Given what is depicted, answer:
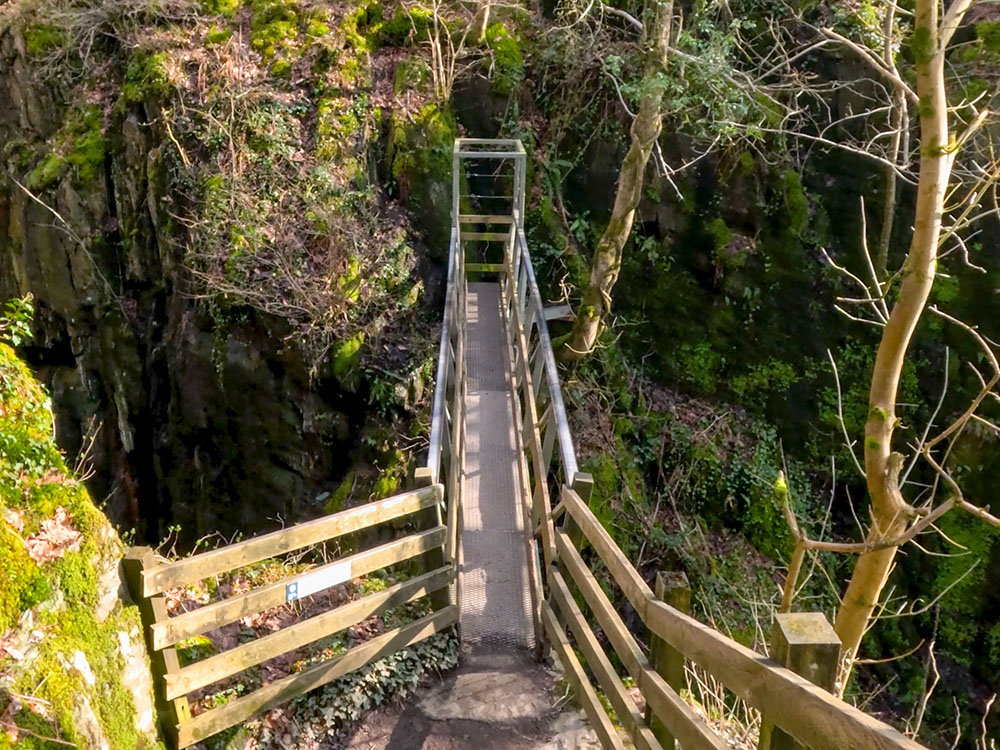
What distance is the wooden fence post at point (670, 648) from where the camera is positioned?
2.90 m

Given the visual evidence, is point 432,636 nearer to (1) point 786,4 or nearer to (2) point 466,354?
(2) point 466,354

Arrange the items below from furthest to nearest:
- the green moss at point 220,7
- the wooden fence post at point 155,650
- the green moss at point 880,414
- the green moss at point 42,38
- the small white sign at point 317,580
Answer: the green moss at point 42,38
the green moss at point 220,7
the green moss at point 880,414
the small white sign at point 317,580
the wooden fence post at point 155,650

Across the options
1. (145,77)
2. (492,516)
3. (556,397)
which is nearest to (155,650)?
(492,516)

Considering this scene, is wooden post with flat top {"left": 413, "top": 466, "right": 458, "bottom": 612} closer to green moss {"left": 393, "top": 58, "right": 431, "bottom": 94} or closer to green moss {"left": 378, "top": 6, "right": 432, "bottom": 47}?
green moss {"left": 393, "top": 58, "right": 431, "bottom": 94}

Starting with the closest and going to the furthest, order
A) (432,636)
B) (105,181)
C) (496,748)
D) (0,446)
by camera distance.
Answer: (0,446)
(496,748)
(432,636)
(105,181)

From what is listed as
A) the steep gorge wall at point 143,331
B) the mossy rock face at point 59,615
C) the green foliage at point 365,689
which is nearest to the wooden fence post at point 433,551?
the green foliage at point 365,689

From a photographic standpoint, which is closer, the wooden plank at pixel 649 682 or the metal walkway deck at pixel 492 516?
the wooden plank at pixel 649 682

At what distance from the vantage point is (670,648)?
2883mm

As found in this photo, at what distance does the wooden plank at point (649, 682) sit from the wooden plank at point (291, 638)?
962 mm

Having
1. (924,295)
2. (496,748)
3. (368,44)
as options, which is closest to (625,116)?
(368,44)

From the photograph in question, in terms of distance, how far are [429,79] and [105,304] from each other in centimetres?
653

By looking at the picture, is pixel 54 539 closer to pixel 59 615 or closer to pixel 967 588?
pixel 59 615

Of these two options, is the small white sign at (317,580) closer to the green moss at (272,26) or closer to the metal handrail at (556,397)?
the metal handrail at (556,397)

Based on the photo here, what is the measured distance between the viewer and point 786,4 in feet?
37.5
